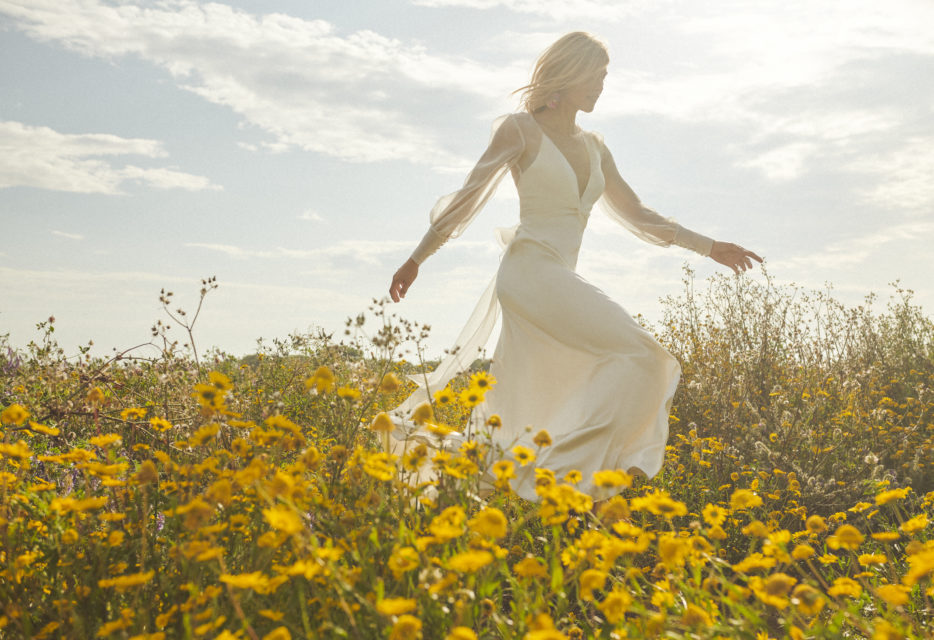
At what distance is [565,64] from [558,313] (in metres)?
1.34

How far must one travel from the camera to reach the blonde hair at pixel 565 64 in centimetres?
365

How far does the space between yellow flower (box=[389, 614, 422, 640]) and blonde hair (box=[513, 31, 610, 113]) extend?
3.06 metres

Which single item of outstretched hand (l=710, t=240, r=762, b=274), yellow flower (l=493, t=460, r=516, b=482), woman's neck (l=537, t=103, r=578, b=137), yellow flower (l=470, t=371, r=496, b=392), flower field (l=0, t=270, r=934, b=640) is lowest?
flower field (l=0, t=270, r=934, b=640)

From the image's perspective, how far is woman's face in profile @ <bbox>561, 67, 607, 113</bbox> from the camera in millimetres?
3668

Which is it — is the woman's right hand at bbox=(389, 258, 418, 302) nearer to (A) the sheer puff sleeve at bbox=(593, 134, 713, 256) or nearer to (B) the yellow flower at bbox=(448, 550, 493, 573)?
(A) the sheer puff sleeve at bbox=(593, 134, 713, 256)

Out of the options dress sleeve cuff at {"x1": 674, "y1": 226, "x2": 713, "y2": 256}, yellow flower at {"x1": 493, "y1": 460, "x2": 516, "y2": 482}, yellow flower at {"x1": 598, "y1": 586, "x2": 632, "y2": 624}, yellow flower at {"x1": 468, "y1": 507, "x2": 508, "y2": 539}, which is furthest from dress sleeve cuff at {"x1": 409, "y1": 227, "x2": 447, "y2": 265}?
yellow flower at {"x1": 598, "y1": 586, "x2": 632, "y2": 624}

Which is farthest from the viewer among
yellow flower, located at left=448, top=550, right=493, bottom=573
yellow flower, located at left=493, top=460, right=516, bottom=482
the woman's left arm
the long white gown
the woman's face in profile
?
the woman's left arm

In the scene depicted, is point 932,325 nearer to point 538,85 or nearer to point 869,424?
point 869,424

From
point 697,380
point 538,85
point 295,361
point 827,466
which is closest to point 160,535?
point 538,85

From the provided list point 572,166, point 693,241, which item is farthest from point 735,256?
point 572,166

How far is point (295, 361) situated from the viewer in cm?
667

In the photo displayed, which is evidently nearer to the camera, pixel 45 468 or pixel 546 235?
pixel 45 468

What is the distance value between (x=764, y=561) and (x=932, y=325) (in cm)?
669

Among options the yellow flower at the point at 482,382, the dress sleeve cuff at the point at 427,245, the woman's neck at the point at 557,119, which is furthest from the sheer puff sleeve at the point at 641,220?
the yellow flower at the point at 482,382
